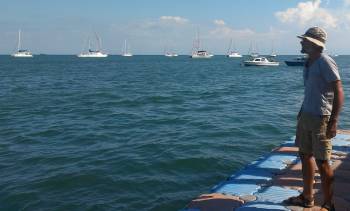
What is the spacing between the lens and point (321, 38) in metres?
5.20

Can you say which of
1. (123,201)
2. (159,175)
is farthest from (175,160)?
(123,201)

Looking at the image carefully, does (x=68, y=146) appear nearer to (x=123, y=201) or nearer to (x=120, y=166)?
(x=120, y=166)

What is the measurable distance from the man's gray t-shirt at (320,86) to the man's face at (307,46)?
156 millimetres

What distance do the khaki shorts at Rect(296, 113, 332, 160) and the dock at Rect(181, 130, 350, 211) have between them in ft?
2.51

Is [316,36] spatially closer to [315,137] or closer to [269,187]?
[315,137]

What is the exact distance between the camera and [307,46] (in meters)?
5.18

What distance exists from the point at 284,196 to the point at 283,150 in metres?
3.06

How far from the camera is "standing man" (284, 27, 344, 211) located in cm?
498

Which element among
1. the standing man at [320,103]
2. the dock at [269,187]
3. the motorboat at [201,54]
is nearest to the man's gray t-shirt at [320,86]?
the standing man at [320,103]

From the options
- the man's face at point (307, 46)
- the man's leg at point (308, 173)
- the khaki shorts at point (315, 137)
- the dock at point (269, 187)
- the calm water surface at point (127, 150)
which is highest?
the man's face at point (307, 46)

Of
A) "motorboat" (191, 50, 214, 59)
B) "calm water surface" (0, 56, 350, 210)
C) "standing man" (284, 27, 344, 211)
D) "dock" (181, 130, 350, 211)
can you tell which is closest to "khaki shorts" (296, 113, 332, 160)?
"standing man" (284, 27, 344, 211)

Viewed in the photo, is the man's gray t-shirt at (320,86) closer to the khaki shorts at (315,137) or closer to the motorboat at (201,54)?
the khaki shorts at (315,137)

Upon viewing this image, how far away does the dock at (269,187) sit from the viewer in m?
5.70

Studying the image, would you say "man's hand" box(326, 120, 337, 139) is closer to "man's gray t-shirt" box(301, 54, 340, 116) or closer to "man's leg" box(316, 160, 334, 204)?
"man's gray t-shirt" box(301, 54, 340, 116)
